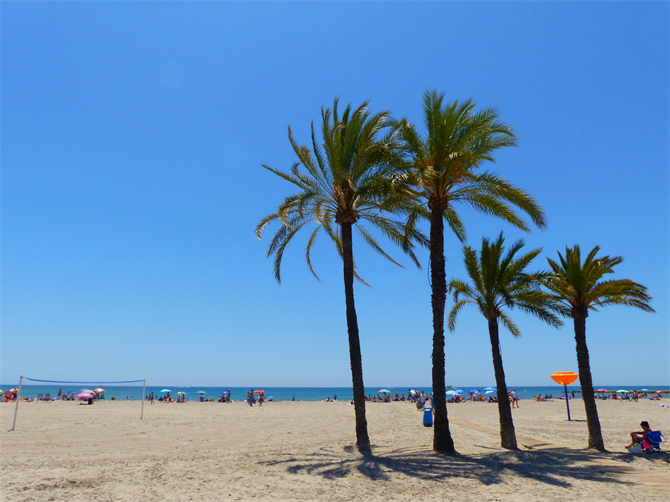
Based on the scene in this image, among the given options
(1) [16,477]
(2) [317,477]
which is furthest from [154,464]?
(2) [317,477]

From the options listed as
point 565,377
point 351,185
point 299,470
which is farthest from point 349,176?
point 565,377

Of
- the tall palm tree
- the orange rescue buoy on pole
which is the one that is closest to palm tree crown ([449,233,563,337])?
the tall palm tree

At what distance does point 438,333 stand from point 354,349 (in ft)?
9.19

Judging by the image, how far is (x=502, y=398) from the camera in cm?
1473

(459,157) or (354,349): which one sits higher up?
(459,157)

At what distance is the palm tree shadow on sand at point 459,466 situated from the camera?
932 cm

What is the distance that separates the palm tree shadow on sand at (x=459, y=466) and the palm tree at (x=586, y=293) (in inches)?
117

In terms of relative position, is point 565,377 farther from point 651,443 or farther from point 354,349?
point 354,349

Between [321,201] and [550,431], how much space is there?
17.7 m

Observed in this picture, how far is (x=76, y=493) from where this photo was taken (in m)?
7.76

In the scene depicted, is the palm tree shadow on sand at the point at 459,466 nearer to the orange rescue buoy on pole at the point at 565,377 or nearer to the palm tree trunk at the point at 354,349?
the palm tree trunk at the point at 354,349

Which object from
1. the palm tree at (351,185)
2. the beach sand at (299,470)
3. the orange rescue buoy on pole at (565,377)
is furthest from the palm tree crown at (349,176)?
the orange rescue buoy on pole at (565,377)

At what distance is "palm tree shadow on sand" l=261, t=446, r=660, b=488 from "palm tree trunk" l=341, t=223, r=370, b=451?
77 centimetres

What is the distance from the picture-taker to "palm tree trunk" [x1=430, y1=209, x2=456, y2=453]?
1220 centimetres
